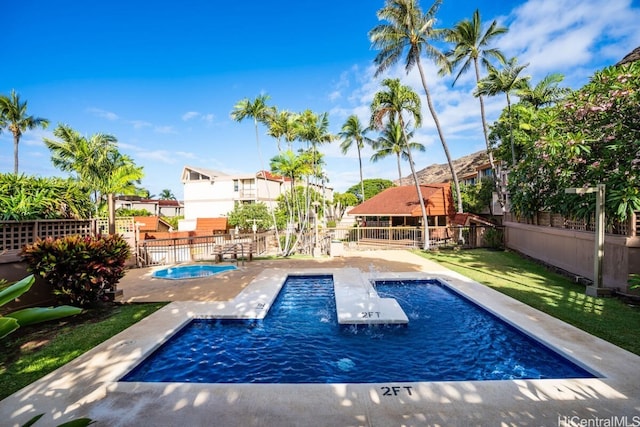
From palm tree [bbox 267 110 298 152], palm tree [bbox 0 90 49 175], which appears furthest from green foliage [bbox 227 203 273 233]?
palm tree [bbox 0 90 49 175]

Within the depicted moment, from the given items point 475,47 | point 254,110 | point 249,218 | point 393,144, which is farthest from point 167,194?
point 475,47

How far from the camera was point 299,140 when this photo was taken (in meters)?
20.8

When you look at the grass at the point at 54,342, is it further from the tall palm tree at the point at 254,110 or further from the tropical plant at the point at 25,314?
the tall palm tree at the point at 254,110

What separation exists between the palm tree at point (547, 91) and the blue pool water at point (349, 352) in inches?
675

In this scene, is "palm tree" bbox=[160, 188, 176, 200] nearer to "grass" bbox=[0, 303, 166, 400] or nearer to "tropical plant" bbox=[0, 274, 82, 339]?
"grass" bbox=[0, 303, 166, 400]

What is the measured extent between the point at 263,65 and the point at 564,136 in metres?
19.8

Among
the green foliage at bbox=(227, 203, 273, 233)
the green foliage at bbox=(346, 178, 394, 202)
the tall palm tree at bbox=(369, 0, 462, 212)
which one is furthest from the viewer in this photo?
the green foliage at bbox=(346, 178, 394, 202)

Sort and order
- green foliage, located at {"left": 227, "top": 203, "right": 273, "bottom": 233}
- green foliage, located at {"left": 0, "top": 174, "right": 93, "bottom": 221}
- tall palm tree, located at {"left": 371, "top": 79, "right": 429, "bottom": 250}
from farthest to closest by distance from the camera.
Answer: green foliage, located at {"left": 227, "top": 203, "right": 273, "bottom": 233} → tall palm tree, located at {"left": 371, "top": 79, "right": 429, "bottom": 250} → green foliage, located at {"left": 0, "top": 174, "right": 93, "bottom": 221}

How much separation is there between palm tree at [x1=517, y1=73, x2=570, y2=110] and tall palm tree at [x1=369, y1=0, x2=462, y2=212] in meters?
5.64

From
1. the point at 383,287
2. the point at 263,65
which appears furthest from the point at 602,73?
the point at 263,65

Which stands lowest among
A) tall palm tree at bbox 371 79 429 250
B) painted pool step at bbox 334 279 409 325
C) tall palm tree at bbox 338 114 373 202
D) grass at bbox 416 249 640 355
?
grass at bbox 416 249 640 355

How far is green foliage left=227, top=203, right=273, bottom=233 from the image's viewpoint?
31812 mm

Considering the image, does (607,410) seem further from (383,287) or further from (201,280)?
(201,280)

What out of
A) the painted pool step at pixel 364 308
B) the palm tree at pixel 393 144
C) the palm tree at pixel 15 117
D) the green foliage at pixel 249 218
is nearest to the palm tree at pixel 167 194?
the palm tree at pixel 15 117
